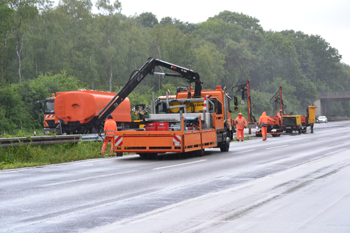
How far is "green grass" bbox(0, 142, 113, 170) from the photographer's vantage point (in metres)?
16.5

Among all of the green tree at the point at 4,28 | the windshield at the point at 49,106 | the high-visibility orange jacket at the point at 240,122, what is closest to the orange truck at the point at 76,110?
the windshield at the point at 49,106

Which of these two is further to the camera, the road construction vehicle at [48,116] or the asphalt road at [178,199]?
the road construction vehicle at [48,116]

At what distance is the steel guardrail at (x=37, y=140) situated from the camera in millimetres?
16797

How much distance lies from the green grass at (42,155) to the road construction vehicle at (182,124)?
196cm

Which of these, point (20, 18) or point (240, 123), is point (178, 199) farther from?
point (20, 18)

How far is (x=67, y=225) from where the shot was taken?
21.8 feet

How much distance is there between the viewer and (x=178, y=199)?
868 centimetres

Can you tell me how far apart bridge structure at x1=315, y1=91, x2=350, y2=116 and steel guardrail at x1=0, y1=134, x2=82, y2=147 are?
106110mm

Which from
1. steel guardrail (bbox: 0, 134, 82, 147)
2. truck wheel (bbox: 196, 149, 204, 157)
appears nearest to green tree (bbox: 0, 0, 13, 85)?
steel guardrail (bbox: 0, 134, 82, 147)

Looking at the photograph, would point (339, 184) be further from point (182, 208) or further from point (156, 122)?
point (156, 122)

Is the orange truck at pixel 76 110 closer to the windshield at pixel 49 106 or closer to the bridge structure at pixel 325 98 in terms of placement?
the windshield at pixel 49 106

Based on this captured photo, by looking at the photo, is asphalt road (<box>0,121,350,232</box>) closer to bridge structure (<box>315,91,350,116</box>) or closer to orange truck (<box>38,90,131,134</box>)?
orange truck (<box>38,90,131,134</box>)

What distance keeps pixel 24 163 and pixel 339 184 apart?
406 inches

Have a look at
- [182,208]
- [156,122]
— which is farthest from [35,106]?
[182,208]
